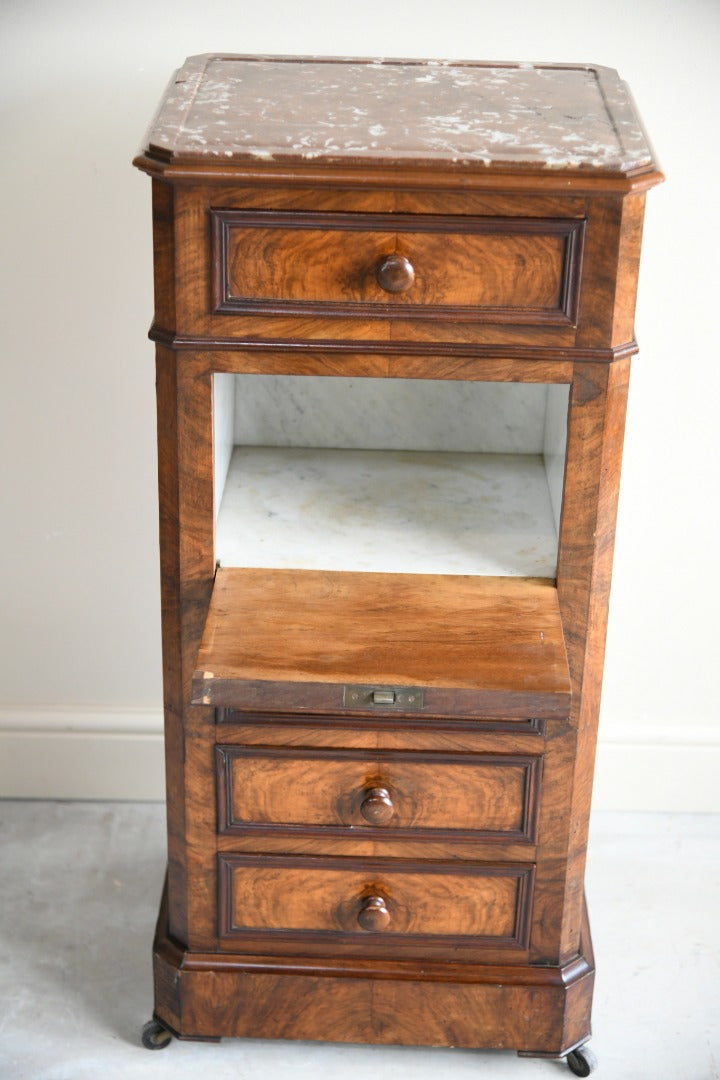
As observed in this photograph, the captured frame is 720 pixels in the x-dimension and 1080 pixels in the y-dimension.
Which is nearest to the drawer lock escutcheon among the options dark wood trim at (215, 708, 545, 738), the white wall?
dark wood trim at (215, 708, 545, 738)

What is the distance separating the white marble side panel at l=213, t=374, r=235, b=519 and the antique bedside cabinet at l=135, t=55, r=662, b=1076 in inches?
0.7

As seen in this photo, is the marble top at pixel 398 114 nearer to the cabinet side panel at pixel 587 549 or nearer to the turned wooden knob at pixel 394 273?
the turned wooden knob at pixel 394 273

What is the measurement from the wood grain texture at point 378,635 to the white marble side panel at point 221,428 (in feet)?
0.47

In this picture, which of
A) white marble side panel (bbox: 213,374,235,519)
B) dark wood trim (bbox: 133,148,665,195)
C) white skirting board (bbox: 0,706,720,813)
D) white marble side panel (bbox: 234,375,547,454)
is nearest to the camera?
dark wood trim (bbox: 133,148,665,195)

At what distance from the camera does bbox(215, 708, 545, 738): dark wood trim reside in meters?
1.85

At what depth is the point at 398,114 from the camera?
172cm

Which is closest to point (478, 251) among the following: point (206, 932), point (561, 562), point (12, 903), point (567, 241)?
point (567, 241)

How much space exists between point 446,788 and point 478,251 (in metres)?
0.72

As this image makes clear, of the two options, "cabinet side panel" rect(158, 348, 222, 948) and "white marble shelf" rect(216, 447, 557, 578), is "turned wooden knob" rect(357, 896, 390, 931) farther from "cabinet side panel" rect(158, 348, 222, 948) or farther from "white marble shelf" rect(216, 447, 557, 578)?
"white marble shelf" rect(216, 447, 557, 578)

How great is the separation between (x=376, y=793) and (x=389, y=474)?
0.51 meters

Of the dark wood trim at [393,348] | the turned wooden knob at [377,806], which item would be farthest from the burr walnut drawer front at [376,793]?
the dark wood trim at [393,348]

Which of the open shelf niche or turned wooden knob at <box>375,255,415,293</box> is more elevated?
turned wooden knob at <box>375,255,415,293</box>

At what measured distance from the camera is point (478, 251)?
1614 millimetres

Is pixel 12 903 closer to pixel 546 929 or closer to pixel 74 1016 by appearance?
pixel 74 1016
